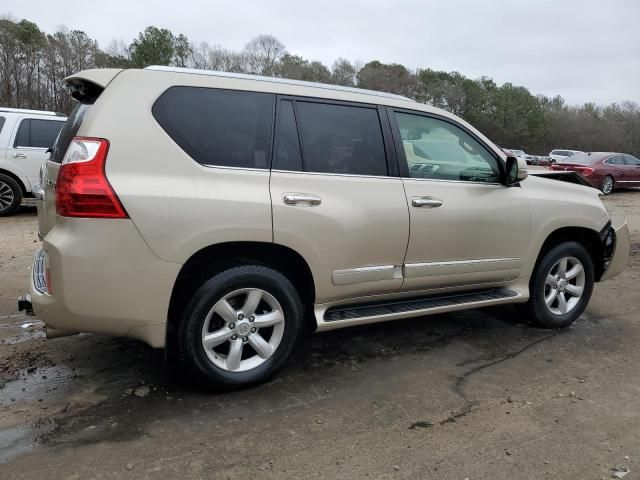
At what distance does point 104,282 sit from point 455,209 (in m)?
2.41

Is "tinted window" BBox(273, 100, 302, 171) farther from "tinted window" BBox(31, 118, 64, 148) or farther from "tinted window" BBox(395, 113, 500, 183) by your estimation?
"tinted window" BBox(31, 118, 64, 148)

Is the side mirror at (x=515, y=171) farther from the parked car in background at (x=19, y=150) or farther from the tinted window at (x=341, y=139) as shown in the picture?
the parked car in background at (x=19, y=150)

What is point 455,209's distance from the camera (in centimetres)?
376

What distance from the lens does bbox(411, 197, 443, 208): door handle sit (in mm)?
3586

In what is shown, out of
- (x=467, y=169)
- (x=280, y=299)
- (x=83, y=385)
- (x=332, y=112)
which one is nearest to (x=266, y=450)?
(x=280, y=299)

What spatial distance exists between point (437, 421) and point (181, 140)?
2.19 meters

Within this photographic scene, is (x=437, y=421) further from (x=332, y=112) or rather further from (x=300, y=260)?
(x=332, y=112)

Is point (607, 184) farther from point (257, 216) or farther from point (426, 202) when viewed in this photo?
point (257, 216)

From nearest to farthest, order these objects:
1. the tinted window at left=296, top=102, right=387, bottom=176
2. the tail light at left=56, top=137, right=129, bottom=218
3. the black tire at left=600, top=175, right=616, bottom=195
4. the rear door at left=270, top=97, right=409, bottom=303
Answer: the tail light at left=56, top=137, right=129, bottom=218 → the rear door at left=270, top=97, right=409, bottom=303 → the tinted window at left=296, top=102, right=387, bottom=176 → the black tire at left=600, top=175, right=616, bottom=195

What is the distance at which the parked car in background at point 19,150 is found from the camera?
30.2ft

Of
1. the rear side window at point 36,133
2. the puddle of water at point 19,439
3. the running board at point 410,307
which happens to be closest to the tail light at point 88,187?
the puddle of water at point 19,439

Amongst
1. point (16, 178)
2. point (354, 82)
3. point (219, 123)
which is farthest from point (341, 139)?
point (354, 82)

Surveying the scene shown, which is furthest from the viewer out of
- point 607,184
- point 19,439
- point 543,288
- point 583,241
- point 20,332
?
point 607,184

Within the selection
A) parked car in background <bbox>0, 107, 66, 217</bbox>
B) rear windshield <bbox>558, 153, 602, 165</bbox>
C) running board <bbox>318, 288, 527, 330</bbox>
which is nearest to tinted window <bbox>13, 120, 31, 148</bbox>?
parked car in background <bbox>0, 107, 66, 217</bbox>
